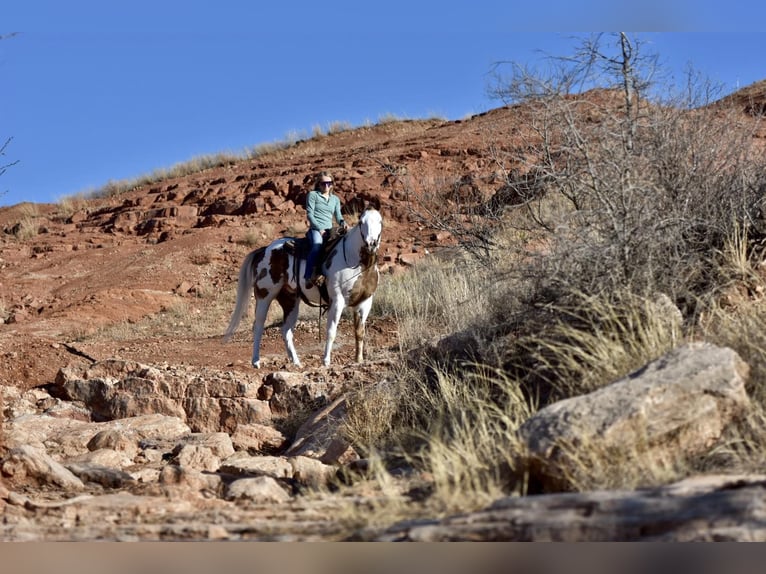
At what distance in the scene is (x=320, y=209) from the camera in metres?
13.9

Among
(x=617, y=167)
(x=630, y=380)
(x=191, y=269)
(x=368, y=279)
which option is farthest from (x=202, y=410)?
(x=191, y=269)

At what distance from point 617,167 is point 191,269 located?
2051 centimetres

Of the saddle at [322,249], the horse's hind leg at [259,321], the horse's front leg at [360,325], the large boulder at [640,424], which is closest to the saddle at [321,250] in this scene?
the saddle at [322,249]

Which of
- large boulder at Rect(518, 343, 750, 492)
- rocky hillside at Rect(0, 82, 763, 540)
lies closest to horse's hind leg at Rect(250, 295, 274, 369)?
rocky hillside at Rect(0, 82, 763, 540)

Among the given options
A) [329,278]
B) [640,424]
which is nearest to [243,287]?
[329,278]

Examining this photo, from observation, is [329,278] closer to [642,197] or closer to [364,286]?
[364,286]

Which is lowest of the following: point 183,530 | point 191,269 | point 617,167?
point 183,530

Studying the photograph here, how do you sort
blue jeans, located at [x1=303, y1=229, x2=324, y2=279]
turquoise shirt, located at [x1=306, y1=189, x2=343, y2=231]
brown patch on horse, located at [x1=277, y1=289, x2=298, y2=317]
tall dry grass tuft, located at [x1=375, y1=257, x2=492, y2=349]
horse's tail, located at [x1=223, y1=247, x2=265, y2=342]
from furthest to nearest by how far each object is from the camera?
horse's tail, located at [x1=223, y1=247, x2=265, y2=342] < brown patch on horse, located at [x1=277, y1=289, x2=298, y2=317] < blue jeans, located at [x1=303, y1=229, x2=324, y2=279] < turquoise shirt, located at [x1=306, y1=189, x2=343, y2=231] < tall dry grass tuft, located at [x1=375, y1=257, x2=492, y2=349]

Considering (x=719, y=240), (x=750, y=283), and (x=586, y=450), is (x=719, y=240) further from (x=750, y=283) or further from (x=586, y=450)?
(x=586, y=450)

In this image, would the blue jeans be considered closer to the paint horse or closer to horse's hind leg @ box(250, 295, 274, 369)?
the paint horse

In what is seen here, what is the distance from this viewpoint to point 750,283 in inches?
298

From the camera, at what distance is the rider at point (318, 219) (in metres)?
13.8

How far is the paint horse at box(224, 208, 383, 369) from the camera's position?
13391 mm

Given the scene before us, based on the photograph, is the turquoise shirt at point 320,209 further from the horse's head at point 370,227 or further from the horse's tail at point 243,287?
the horse's tail at point 243,287
